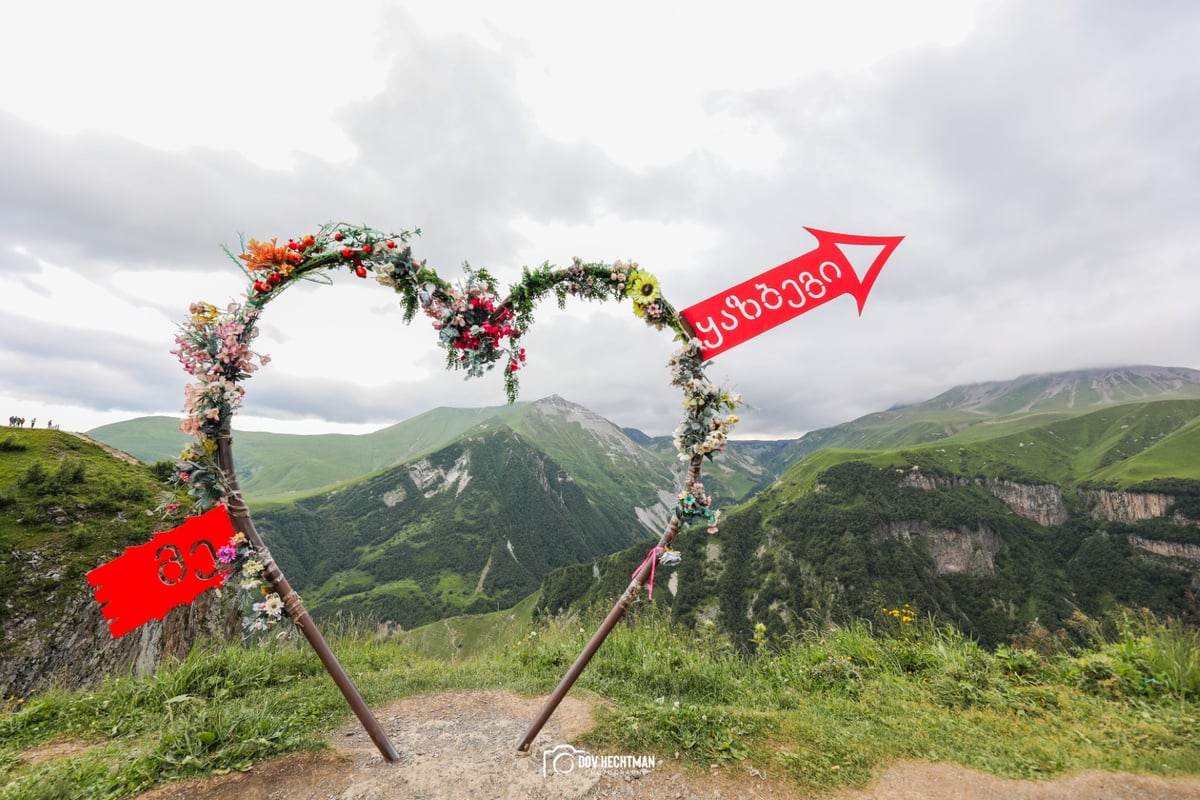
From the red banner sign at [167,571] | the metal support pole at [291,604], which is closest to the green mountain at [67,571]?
the red banner sign at [167,571]

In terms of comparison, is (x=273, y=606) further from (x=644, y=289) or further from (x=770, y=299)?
(x=770, y=299)

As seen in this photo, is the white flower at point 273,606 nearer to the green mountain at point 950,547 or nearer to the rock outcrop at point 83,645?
the rock outcrop at point 83,645

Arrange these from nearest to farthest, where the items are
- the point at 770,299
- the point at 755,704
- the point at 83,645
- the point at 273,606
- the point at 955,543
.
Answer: the point at 273,606 < the point at 770,299 < the point at 755,704 < the point at 83,645 < the point at 955,543

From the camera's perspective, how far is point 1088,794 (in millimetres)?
4496

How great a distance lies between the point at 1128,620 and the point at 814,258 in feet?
25.6

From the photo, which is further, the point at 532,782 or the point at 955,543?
the point at 955,543

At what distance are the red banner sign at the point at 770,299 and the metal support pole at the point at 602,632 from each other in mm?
1664

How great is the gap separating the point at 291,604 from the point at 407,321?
370 centimetres

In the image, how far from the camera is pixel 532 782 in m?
5.06

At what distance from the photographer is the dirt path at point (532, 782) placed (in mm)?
4578

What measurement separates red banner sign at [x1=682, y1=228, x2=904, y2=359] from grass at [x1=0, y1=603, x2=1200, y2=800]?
4.96m

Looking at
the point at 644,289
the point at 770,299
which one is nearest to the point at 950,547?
the point at 770,299

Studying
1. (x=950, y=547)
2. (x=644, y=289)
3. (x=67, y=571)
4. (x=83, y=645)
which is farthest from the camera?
(x=950, y=547)

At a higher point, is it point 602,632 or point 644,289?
point 644,289
